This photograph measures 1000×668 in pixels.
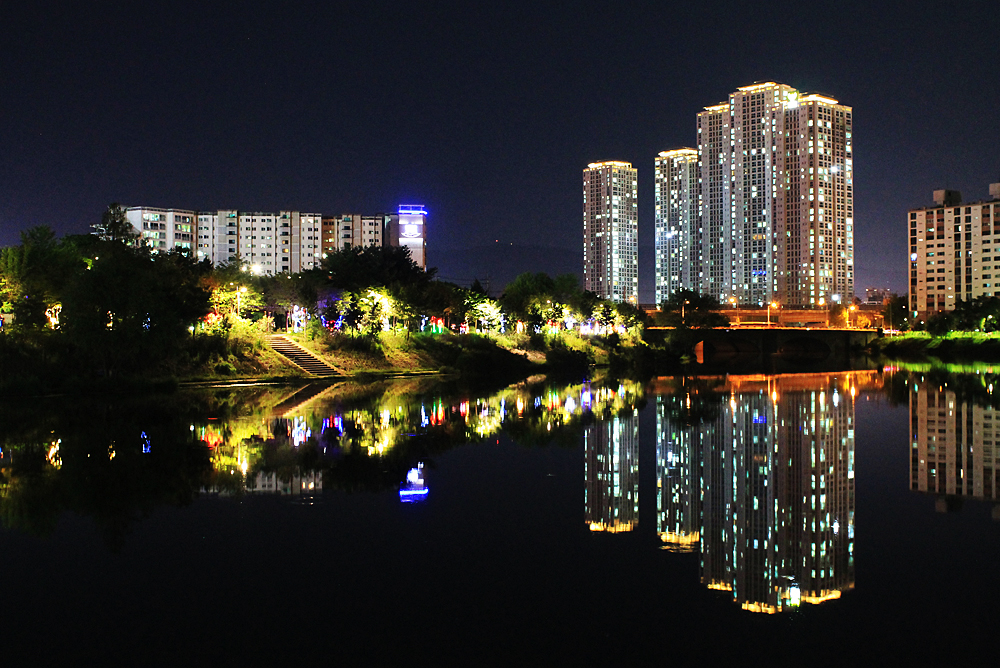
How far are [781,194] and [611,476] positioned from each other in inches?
5779

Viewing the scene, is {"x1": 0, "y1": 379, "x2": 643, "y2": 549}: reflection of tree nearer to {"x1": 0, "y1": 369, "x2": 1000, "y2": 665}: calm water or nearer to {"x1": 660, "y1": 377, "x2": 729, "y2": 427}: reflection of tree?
{"x1": 0, "y1": 369, "x2": 1000, "y2": 665}: calm water

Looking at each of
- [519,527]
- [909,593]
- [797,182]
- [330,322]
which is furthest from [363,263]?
[797,182]

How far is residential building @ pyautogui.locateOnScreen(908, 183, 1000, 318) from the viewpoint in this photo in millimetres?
135125

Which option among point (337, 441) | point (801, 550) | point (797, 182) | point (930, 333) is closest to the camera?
point (801, 550)

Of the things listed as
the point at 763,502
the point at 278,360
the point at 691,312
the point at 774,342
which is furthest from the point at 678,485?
the point at 691,312

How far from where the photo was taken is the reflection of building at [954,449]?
15062 millimetres

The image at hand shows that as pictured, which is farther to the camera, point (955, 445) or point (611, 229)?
point (611, 229)

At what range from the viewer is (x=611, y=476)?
52.9 ft

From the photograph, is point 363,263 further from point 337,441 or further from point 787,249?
point 787,249

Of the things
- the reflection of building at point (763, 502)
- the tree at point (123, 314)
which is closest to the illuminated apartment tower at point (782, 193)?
the tree at point (123, 314)

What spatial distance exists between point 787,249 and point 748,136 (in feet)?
73.7

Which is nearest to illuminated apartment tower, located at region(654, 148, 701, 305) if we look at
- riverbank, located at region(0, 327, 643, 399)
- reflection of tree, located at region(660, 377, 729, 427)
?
riverbank, located at region(0, 327, 643, 399)

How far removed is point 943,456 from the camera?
18.7 m

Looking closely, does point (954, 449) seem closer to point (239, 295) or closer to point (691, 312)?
point (239, 295)
